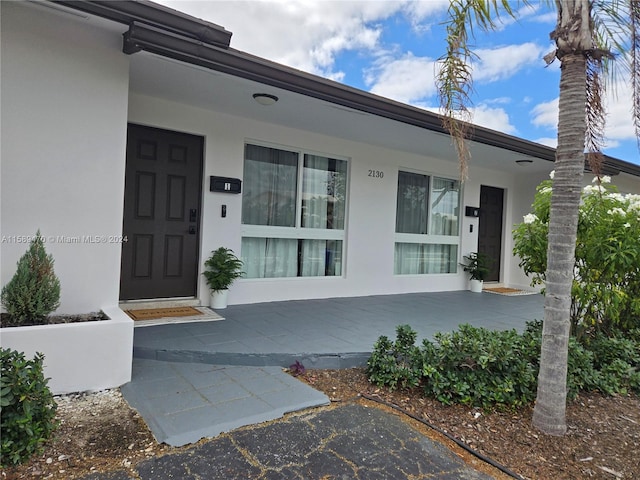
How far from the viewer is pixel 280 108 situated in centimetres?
475

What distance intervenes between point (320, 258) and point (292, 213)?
0.85m

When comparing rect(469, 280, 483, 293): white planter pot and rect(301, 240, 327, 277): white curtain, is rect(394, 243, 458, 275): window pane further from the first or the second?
rect(301, 240, 327, 277): white curtain

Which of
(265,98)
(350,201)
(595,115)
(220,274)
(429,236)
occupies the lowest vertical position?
(220,274)

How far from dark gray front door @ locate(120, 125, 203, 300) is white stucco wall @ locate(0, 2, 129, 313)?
1.38 metres

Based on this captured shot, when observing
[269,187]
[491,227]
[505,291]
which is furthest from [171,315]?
[491,227]

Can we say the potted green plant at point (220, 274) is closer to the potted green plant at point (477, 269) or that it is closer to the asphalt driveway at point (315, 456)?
the asphalt driveway at point (315, 456)

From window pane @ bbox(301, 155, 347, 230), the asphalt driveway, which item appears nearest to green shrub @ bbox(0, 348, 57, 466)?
the asphalt driveway

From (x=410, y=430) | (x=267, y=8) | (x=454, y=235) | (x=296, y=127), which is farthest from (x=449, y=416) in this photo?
(x=454, y=235)

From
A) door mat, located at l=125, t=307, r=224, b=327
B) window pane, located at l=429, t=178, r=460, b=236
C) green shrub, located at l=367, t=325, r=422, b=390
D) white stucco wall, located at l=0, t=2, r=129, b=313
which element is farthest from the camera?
window pane, located at l=429, t=178, r=460, b=236

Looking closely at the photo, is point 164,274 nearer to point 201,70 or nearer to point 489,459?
point 201,70

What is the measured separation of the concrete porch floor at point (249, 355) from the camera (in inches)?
98.6

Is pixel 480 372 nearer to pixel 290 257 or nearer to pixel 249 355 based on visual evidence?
pixel 249 355

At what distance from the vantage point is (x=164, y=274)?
15.9 ft

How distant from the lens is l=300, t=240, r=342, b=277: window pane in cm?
598
